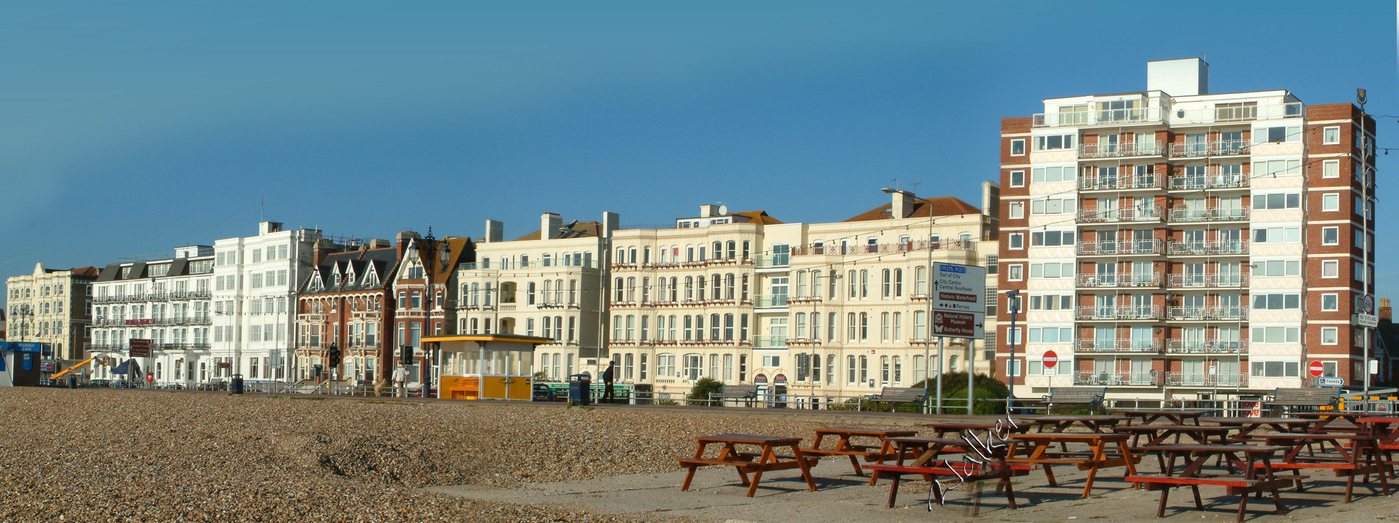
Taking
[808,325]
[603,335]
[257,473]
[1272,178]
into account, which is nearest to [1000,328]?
[808,325]

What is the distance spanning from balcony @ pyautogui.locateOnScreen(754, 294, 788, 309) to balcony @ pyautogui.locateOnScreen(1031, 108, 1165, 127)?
17.9 metres

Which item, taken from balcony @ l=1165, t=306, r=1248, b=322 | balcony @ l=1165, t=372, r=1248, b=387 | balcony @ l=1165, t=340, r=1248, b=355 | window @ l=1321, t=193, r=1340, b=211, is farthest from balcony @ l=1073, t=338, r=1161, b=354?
window @ l=1321, t=193, r=1340, b=211

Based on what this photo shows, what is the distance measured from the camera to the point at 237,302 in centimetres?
11119

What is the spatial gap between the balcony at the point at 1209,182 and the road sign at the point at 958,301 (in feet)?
134

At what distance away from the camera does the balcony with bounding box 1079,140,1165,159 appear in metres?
74.1

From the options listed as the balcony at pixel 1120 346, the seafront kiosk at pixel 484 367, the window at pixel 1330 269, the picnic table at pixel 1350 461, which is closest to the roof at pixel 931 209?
the balcony at pixel 1120 346

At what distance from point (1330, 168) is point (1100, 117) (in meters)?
12.3

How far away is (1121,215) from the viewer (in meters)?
75.1

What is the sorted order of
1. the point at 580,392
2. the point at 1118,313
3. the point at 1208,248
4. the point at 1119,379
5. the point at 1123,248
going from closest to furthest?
the point at 580,392 < the point at 1208,248 < the point at 1119,379 < the point at 1118,313 < the point at 1123,248

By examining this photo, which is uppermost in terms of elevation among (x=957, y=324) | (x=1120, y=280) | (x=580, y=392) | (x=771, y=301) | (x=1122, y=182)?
(x=1122, y=182)

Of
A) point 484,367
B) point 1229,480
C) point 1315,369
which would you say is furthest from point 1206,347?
point 1229,480

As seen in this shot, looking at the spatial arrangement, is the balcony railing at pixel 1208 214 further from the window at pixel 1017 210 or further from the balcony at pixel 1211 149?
the window at pixel 1017 210

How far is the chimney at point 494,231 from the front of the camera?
97.4 metres

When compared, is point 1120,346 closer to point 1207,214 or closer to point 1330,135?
point 1207,214
